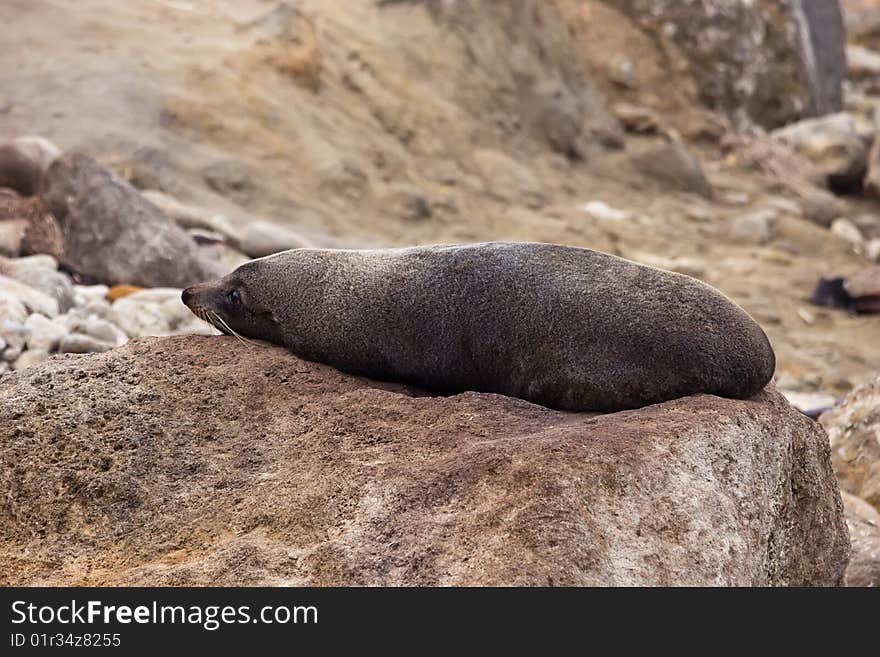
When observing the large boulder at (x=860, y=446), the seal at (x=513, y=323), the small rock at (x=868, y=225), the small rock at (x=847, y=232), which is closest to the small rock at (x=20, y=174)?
the seal at (x=513, y=323)

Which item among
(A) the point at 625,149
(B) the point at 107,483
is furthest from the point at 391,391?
(A) the point at 625,149

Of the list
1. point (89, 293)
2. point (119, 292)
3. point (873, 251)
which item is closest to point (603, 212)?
point (873, 251)

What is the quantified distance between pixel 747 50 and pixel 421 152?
18.9 feet

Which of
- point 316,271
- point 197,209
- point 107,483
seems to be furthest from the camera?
point 197,209

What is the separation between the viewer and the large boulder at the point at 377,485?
123 inches

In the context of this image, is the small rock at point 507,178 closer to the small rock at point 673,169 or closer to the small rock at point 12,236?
the small rock at point 673,169

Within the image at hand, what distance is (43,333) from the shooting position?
6133mm

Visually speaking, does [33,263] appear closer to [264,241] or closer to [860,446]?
[264,241]

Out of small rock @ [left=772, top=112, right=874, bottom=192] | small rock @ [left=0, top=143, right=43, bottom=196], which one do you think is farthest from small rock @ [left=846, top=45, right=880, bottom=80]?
small rock @ [left=0, top=143, right=43, bottom=196]

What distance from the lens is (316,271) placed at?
4.71m

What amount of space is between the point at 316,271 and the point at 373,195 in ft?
19.9

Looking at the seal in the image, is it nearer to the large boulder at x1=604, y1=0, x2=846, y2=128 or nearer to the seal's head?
the seal's head
